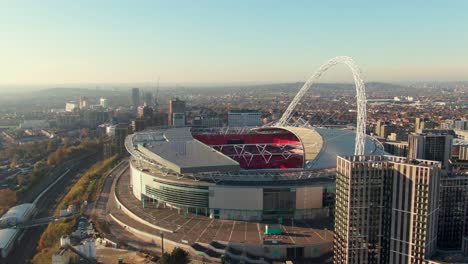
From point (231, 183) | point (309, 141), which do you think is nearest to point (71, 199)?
point (231, 183)

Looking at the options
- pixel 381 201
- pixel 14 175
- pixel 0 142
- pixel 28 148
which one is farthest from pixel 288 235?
pixel 0 142

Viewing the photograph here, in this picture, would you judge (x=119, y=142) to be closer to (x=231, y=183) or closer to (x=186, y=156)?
(x=186, y=156)

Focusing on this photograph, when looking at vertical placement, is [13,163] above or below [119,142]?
below

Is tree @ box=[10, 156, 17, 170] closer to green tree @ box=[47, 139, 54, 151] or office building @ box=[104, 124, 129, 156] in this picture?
green tree @ box=[47, 139, 54, 151]

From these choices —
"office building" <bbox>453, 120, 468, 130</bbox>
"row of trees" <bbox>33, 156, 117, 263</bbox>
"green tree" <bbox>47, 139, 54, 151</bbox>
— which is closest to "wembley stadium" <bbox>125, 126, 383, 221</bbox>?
"row of trees" <bbox>33, 156, 117, 263</bbox>

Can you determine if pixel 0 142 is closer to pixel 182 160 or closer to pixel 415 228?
pixel 182 160
